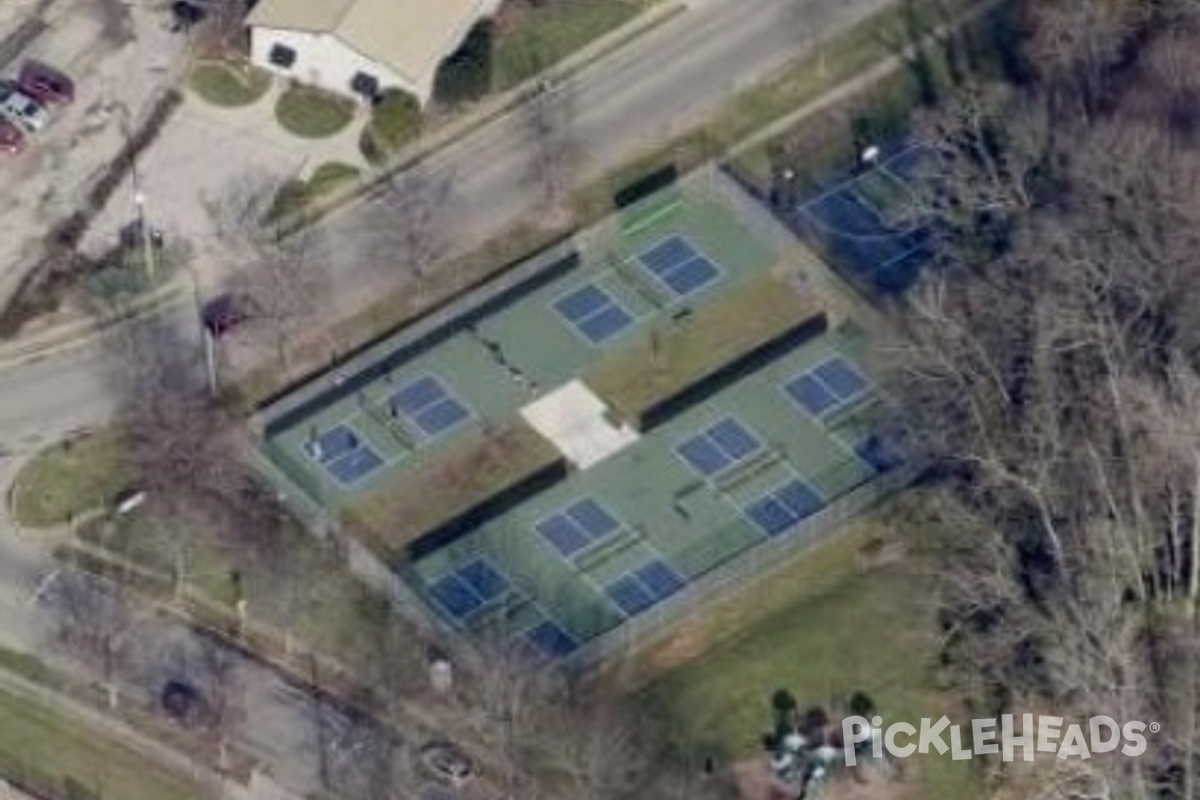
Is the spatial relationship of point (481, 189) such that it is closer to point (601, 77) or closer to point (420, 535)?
point (601, 77)

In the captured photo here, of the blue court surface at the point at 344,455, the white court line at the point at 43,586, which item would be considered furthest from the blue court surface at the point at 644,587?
the white court line at the point at 43,586

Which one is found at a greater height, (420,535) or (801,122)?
(801,122)

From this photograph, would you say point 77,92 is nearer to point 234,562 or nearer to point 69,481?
point 69,481

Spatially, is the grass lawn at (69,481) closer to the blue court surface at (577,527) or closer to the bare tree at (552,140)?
the blue court surface at (577,527)

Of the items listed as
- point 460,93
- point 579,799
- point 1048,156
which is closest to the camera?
point 579,799

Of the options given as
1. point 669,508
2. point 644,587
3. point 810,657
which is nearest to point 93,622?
point 644,587

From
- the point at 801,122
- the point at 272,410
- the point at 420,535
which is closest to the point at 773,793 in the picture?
the point at 420,535
